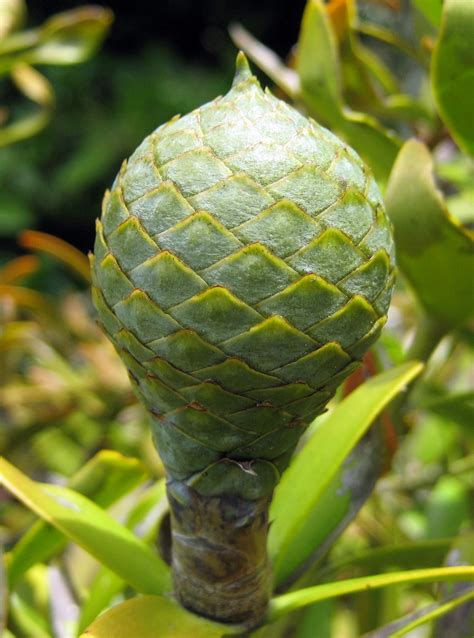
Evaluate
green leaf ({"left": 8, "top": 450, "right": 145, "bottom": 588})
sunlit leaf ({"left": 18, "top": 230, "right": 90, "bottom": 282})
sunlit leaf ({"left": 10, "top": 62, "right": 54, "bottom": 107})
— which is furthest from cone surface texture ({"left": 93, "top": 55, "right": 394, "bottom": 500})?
sunlit leaf ({"left": 10, "top": 62, "right": 54, "bottom": 107})

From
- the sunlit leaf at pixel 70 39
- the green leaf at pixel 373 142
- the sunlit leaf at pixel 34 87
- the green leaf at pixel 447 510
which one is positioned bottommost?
the green leaf at pixel 447 510

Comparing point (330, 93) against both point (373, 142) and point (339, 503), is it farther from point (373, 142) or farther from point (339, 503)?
point (339, 503)

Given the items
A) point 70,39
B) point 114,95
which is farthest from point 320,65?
point 114,95

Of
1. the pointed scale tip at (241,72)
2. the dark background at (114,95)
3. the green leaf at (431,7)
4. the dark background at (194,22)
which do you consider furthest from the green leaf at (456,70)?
the dark background at (194,22)

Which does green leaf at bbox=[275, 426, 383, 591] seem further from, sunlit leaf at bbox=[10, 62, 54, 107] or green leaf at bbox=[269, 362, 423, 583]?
sunlit leaf at bbox=[10, 62, 54, 107]

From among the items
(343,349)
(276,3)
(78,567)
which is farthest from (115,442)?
(276,3)

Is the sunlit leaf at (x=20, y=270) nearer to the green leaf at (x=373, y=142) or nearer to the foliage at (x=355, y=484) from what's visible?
the foliage at (x=355, y=484)
